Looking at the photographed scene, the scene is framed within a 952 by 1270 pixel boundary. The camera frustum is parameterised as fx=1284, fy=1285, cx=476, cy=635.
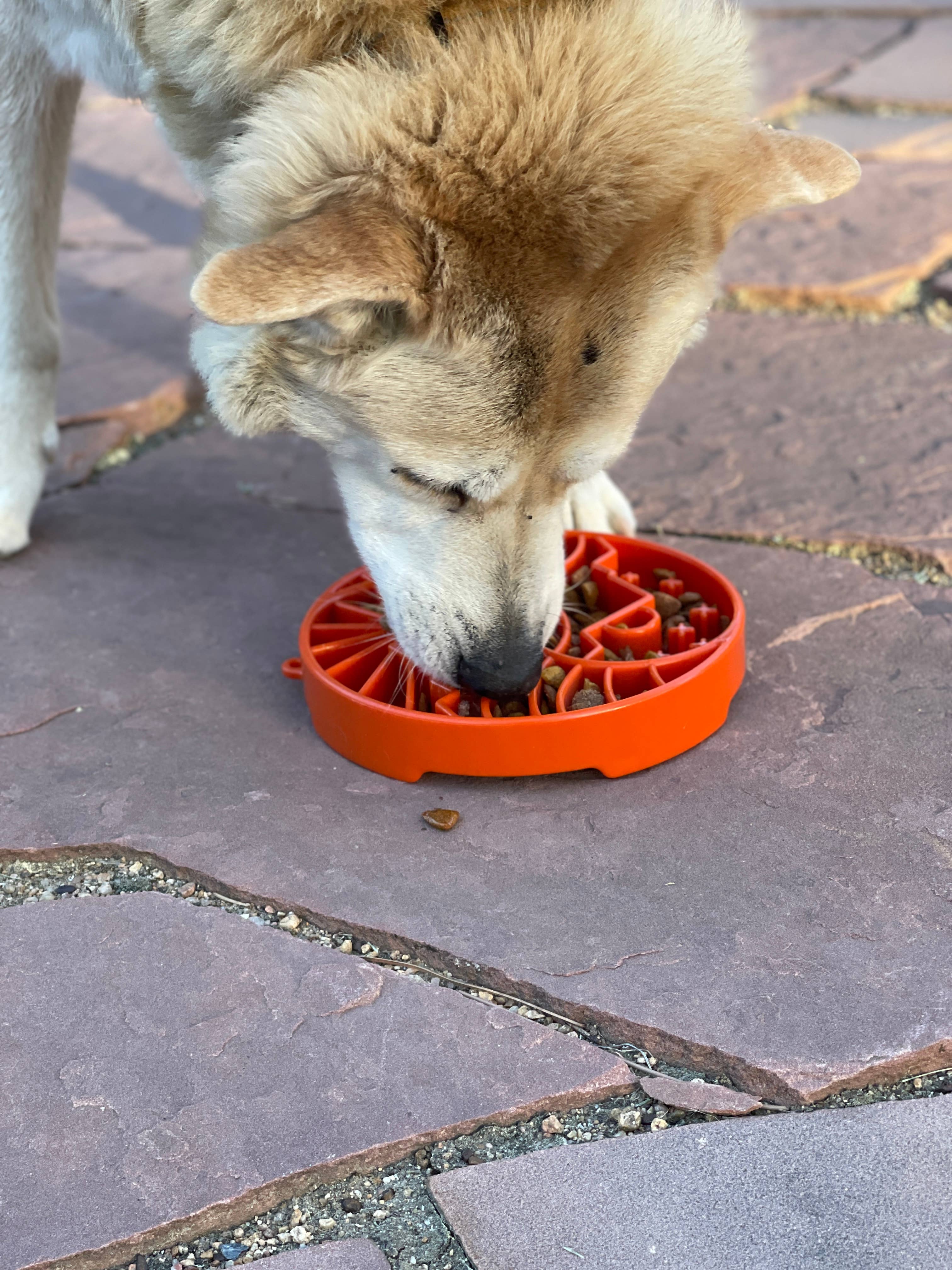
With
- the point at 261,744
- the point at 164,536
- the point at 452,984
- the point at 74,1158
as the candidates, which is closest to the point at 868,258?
the point at 164,536

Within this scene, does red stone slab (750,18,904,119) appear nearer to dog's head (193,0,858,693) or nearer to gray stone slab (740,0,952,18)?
gray stone slab (740,0,952,18)

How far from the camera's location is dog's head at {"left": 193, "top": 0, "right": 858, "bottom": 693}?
1.80 meters

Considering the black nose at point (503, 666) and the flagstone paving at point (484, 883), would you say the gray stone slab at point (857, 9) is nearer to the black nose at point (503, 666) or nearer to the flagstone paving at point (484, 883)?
the flagstone paving at point (484, 883)

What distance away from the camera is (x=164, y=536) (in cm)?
294

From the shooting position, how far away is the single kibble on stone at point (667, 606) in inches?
94.0

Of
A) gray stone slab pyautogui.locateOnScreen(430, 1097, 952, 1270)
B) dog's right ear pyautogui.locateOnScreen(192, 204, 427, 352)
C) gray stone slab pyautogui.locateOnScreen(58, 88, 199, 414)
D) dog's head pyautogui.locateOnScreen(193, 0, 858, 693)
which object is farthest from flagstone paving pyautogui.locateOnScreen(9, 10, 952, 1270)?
dog's right ear pyautogui.locateOnScreen(192, 204, 427, 352)

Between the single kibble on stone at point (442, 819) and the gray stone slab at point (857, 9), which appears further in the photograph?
the gray stone slab at point (857, 9)

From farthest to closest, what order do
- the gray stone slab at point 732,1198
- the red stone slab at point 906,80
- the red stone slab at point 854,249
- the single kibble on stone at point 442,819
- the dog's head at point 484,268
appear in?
the red stone slab at point 906,80 < the red stone slab at point 854,249 < the single kibble on stone at point 442,819 < the dog's head at point 484,268 < the gray stone slab at point 732,1198

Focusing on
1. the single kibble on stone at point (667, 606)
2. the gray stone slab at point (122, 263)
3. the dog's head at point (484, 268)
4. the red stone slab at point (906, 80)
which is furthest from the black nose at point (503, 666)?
the red stone slab at point (906, 80)

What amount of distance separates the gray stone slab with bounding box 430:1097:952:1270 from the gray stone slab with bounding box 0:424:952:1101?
91 millimetres


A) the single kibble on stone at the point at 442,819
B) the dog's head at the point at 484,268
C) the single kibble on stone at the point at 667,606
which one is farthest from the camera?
the single kibble on stone at the point at 667,606

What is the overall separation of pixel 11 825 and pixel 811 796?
1.24 m

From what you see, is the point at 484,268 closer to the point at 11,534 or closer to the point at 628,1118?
the point at 628,1118

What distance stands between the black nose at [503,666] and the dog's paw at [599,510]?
2.28 feet
